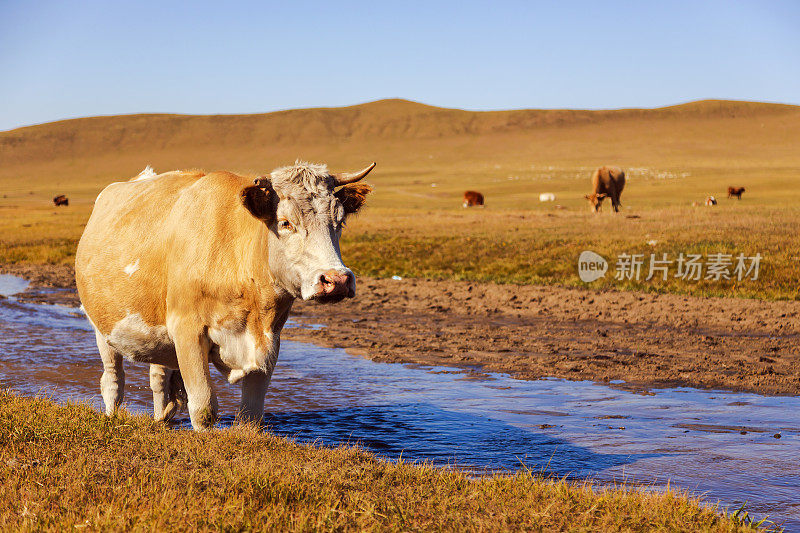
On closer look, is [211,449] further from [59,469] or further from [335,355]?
[335,355]

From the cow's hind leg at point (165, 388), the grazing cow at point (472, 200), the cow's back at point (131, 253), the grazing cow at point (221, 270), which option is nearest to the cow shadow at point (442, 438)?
the cow's hind leg at point (165, 388)

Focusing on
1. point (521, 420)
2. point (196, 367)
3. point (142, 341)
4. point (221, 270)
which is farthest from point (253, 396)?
point (521, 420)

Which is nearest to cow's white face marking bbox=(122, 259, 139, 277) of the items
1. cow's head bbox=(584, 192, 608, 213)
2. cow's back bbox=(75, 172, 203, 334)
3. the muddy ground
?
A: cow's back bbox=(75, 172, 203, 334)

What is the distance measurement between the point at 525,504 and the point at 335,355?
834 cm

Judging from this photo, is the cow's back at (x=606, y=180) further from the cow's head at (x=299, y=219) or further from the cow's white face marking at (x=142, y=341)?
the cow's head at (x=299, y=219)

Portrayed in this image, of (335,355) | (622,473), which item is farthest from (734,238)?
(622,473)

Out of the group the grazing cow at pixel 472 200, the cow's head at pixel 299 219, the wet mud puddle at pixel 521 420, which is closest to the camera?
the cow's head at pixel 299 219

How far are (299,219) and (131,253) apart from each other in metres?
2.18

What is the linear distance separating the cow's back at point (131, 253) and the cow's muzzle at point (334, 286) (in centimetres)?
196

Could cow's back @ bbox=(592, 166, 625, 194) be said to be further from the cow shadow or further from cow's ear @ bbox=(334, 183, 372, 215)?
cow's ear @ bbox=(334, 183, 372, 215)

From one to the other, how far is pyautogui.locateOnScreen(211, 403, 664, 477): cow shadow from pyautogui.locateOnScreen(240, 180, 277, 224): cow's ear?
1956 millimetres

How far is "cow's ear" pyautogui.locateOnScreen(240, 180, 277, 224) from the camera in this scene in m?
6.35

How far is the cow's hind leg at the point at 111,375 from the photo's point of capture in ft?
27.9

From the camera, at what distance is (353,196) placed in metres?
6.83
